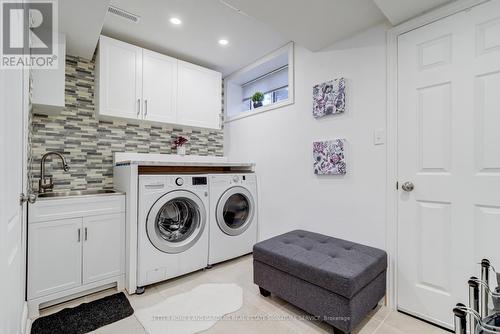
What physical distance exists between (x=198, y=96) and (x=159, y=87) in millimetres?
489

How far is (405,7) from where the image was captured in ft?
5.17

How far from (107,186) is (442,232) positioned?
3054mm

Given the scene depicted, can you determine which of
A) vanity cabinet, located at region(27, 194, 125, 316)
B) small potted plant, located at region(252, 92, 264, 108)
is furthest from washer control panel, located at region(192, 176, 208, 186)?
small potted plant, located at region(252, 92, 264, 108)

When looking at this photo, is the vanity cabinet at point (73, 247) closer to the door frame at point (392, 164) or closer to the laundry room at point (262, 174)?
the laundry room at point (262, 174)

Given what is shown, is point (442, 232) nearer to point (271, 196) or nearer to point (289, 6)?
point (271, 196)

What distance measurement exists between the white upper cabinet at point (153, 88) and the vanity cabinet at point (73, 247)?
98 cm

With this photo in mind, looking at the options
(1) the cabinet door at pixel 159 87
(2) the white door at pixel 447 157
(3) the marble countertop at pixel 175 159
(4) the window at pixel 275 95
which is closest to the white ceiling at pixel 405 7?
(2) the white door at pixel 447 157

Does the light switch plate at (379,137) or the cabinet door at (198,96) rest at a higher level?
the cabinet door at (198,96)

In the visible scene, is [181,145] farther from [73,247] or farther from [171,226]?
[73,247]

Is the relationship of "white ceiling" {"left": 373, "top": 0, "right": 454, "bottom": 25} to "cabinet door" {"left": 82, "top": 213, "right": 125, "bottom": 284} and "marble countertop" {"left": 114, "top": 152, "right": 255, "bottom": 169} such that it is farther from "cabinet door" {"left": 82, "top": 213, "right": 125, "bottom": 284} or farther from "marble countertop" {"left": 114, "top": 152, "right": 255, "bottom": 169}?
"cabinet door" {"left": 82, "top": 213, "right": 125, "bottom": 284}

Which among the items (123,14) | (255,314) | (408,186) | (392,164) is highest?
(123,14)

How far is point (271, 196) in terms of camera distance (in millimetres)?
2775

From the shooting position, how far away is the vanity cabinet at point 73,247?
1701 mm

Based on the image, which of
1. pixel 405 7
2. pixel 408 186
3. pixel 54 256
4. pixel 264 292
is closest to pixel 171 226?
pixel 54 256
